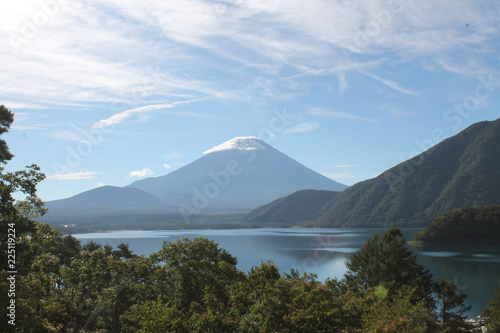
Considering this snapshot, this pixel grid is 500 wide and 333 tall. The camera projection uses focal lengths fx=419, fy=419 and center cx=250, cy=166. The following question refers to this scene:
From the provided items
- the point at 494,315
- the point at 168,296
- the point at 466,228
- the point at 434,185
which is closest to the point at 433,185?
the point at 434,185

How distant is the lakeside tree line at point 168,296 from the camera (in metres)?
9.47

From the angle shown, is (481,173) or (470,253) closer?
(470,253)

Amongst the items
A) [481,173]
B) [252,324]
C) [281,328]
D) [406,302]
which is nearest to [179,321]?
[252,324]

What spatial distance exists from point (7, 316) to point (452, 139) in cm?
16476

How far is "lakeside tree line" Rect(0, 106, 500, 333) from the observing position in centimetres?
947

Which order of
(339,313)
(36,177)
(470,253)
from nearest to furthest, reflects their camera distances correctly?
(339,313) < (36,177) < (470,253)

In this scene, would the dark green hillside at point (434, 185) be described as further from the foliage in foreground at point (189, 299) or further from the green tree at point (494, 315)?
the foliage in foreground at point (189, 299)

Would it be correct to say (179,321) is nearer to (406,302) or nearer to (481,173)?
(406,302)

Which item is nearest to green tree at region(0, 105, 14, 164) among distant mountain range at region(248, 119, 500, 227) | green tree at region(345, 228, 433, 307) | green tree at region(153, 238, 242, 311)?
green tree at region(153, 238, 242, 311)

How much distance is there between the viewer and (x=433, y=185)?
137875mm

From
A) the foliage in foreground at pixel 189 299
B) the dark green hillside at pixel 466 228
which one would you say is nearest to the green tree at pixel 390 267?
the foliage in foreground at pixel 189 299

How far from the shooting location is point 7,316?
9.22 meters

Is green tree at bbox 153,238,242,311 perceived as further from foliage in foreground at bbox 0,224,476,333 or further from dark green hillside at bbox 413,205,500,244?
dark green hillside at bbox 413,205,500,244

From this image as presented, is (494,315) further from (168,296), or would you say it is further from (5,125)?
(5,125)
